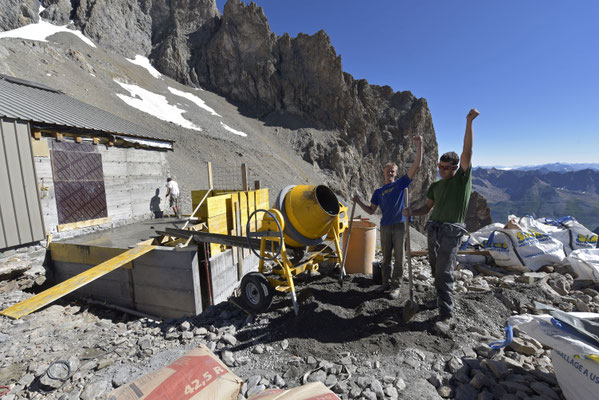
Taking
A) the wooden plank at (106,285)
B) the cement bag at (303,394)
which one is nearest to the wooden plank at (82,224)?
the wooden plank at (106,285)

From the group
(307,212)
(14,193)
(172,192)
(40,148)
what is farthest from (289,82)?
(307,212)

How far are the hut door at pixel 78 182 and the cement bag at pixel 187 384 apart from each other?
7116 mm

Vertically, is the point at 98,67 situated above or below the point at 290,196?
above

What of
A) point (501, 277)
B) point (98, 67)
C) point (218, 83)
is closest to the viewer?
point (501, 277)

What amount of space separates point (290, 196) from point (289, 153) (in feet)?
123

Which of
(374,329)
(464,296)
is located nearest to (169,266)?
(374,329)

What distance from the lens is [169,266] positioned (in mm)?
5680

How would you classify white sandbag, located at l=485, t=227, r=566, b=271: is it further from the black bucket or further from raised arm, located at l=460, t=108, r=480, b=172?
raised arm, located at l=460, t=108, r=480, b=172

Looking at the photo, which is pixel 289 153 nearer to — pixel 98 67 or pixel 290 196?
pixel 98 67

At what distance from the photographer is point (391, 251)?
14.1 feet

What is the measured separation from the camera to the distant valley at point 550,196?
9456 cm

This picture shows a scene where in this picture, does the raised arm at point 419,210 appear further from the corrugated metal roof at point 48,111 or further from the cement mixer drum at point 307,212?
the corrugated metal roof at point 48,111

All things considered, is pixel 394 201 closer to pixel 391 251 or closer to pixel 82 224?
pixel 391 251

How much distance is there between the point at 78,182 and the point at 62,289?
15.5 feet
